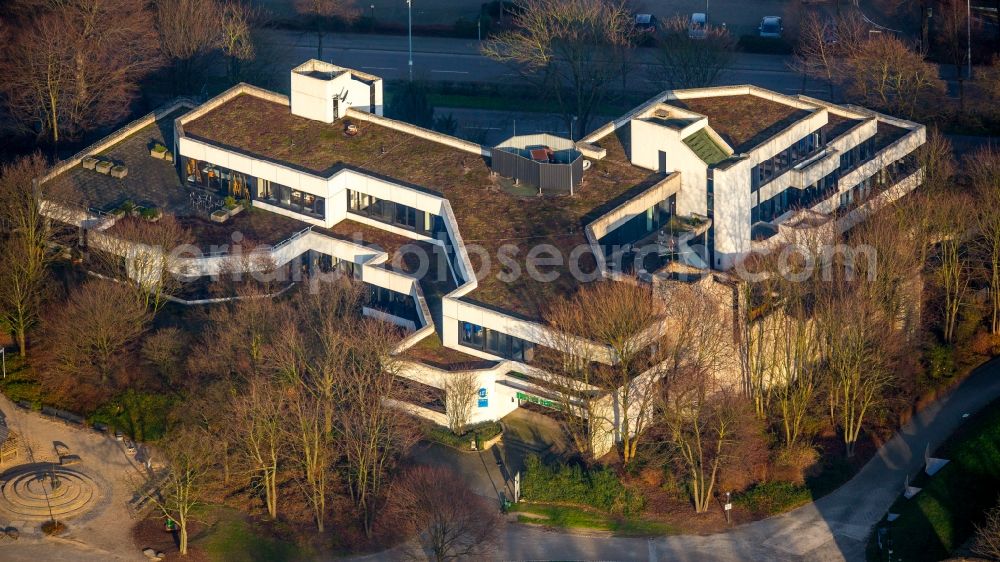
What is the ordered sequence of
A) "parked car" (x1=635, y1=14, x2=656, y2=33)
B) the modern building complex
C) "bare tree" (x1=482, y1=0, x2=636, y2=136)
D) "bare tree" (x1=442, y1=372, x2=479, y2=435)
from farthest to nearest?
"parked car" (x1=635, y1=14, x2=656, y2=33)
"bare tree" (x1=482, y1=0, x2=636, y2=136)
the modern building complex
"bare tree" (x1=442, y1=372, x2=479, y2=435)

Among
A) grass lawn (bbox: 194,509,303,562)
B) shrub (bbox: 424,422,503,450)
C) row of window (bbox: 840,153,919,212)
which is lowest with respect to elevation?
grass lawn (bbox: 194,509,303,562)

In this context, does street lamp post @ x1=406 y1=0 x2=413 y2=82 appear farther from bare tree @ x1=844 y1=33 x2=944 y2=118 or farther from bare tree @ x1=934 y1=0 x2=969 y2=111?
bare tree @ x1=934 y1=0 x2=969 y2=111

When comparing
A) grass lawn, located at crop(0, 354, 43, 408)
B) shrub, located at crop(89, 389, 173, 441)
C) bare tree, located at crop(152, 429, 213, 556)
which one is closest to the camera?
bare tree, located at crop(152, 429, 213, 556)

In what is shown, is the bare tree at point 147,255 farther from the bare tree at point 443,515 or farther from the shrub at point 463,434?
the bare tree at point 443,515

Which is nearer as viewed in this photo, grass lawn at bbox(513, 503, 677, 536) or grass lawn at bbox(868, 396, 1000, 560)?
grass lawn at bbox(868, 396, 1000, 560)

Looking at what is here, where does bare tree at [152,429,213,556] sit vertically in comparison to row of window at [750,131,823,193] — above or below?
below

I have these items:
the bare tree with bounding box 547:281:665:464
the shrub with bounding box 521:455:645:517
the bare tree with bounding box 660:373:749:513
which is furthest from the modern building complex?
the bare tree with bounding box 660:373:749:513

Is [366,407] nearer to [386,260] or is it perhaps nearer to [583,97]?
[386,260]

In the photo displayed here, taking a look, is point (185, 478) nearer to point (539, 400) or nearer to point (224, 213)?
point (539, 400)
